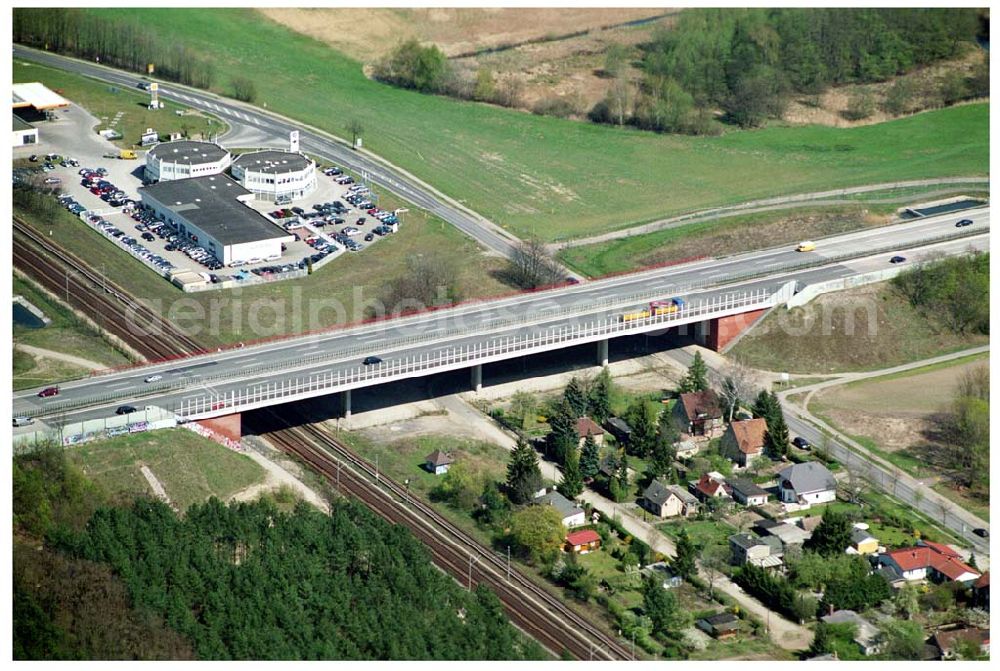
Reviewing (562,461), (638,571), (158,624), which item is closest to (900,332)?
(562,461)

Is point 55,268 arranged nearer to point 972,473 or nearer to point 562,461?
point 562,461

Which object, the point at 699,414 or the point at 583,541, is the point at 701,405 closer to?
the point at 699,414

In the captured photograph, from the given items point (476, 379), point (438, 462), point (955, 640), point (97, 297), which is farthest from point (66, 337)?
point (955, 640)

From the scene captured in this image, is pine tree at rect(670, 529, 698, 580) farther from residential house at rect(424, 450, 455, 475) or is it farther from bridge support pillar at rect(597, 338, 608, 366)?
bridge support pillar at rect(597, 338, 608, 366)

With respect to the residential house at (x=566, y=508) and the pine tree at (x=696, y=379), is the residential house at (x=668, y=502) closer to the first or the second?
the residential house at (x=566, y=508)

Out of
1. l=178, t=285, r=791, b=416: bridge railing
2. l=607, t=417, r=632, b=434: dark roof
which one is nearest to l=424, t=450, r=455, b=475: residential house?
l=178, t=285, r=791, b=416: bridge railing
